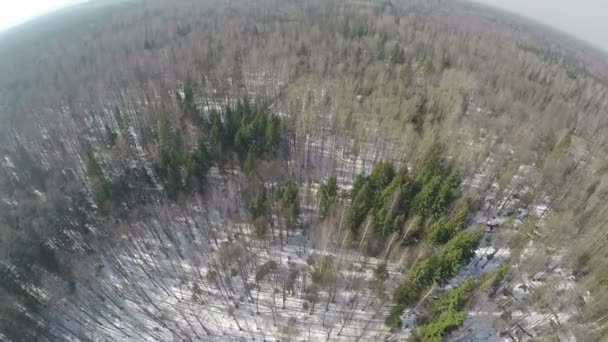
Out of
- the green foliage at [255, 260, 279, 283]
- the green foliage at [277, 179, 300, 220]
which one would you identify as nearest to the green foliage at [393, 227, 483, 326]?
the green foliage at [255, 260, 279, 283]

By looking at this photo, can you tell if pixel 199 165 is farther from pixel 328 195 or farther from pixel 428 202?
pixel 428 202

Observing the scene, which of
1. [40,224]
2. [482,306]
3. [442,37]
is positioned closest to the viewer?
[482,306]

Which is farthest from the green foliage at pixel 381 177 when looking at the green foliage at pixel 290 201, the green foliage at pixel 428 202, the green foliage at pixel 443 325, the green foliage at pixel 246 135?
the green foliage at pixel 443 325

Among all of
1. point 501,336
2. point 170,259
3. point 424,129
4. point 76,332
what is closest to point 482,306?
point 501,336

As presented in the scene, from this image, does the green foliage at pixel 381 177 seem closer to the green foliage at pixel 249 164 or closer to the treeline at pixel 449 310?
the treeline at pixel 449 310

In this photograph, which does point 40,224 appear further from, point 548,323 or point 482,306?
point 548,323

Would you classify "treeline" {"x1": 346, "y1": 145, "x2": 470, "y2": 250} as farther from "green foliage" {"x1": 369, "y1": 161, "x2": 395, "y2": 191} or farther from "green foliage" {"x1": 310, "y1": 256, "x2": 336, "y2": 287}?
"green foliage" {"x1": 310, "y1": 256, "x2": 336, "y2": 287}

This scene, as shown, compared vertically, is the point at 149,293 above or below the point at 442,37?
below

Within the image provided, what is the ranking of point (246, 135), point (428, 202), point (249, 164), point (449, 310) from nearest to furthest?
1. point (449, 310)
2. point (428, 202)
3. point (249, 164)
4. point (246, 135)

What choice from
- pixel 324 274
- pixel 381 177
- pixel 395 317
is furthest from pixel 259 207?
pixel 395 317
